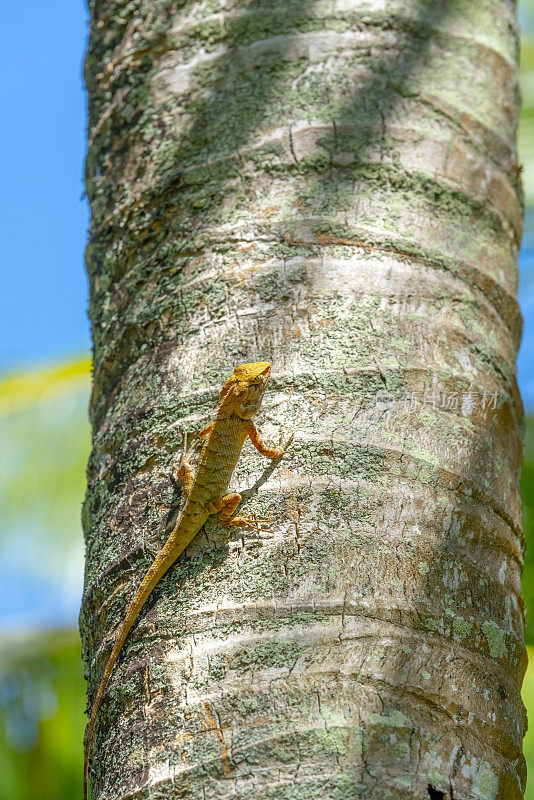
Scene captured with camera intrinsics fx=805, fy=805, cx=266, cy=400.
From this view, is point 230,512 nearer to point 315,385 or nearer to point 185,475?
point 185,475

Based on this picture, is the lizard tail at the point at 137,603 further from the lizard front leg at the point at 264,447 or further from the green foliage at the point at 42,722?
the green foliage at the point at 42,722

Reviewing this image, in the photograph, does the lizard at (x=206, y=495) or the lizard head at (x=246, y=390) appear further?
the lizard head at (x=246, y=390)

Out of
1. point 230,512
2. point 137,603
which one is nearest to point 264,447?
point 230,512

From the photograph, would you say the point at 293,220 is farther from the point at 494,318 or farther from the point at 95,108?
the point at 95,108

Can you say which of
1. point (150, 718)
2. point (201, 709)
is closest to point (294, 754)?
point (201, 709)

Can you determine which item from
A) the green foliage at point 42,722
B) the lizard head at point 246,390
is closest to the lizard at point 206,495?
the lizard head at point 246,390

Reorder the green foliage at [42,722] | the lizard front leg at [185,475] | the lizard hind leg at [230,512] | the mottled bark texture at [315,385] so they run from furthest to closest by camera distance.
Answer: the green foliage at [42,722], the lizard front leg at [185,475], the lizard hind leg at [230,512], the mottled bark texture at [315,385]

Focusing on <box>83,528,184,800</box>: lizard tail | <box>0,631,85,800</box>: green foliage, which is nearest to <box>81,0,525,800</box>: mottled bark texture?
<box>83,528,184,800</box>: lizard tail
